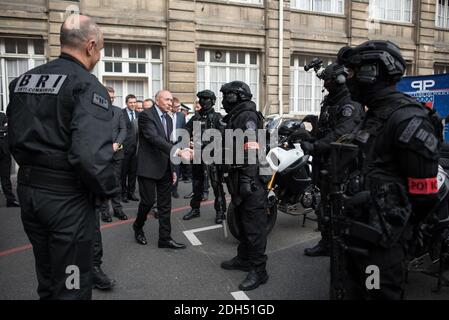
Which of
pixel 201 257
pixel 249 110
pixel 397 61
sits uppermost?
pixel 397 61

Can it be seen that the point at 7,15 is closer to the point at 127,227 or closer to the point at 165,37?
the point at 165,37

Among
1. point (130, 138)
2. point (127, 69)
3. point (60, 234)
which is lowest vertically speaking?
point (60, 234)

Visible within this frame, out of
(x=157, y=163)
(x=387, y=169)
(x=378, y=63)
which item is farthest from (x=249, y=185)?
(x=378, y=63)

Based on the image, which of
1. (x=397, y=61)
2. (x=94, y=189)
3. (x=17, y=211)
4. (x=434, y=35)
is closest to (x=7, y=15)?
(x=17, y=211)

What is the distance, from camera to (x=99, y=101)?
2.51 metres

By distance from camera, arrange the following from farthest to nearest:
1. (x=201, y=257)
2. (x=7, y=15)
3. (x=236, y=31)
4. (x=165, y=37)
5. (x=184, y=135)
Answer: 1. (x=236, y=31)
2. (x=165, y=37)
3. (x=7, y=15)
4. (x=184, y=135)
5. (x=201, y=257)

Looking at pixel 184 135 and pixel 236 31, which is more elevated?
pixel 236 31

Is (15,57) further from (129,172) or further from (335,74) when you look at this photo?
(335,74)

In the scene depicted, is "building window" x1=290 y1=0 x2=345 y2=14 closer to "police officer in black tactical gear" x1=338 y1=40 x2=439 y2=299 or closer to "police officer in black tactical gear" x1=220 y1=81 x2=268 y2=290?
"police officer in black tactical gear" x1=220 y1=81 x2=268 y2=290

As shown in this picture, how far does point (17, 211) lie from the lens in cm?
675

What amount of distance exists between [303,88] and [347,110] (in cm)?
1206

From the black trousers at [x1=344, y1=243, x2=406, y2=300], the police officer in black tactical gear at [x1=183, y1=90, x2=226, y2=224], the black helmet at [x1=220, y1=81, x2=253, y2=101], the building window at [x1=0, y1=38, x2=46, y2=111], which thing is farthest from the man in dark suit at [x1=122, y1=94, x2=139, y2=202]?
the black trousers at [x1=344, y1=243, x2=406, y2=300]
